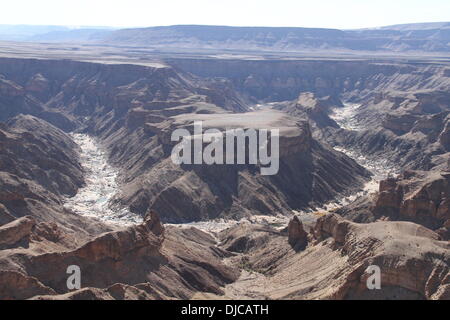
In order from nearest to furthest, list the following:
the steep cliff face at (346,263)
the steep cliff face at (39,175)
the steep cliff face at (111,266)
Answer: the steep cliff face at (111,266) → the steep cliff face at (346,263) → the steep cliff face at (39,175)

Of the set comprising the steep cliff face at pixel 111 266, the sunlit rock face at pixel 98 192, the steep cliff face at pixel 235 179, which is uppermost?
the steep cliff face at pixel 111 266

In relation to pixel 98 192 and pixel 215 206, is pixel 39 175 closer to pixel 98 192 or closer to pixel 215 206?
pixel 98 192

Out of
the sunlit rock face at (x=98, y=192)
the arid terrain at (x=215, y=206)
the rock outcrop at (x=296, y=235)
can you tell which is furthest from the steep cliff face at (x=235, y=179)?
the rock outcrop at (x=296, y=235)

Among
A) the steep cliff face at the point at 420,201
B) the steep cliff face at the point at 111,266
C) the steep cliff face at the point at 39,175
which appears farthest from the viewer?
the steep cliff face at the point at 39,175

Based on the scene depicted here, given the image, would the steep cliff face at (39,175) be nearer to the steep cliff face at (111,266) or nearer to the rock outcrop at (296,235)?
the steep cliff face at (111,266)

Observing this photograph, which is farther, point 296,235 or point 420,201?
point 420,201

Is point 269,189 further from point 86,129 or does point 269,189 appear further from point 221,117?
point 86,129

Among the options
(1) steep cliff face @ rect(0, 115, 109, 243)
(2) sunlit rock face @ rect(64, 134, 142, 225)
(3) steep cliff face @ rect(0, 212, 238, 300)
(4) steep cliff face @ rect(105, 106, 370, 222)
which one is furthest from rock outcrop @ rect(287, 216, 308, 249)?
(2) sunlit rock face @ rect(64, 134, 142, 225)

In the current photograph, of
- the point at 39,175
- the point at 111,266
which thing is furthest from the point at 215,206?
the point at 111,266

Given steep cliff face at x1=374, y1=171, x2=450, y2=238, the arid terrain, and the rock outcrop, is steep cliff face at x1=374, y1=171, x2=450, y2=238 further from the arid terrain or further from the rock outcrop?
the rock outcrop
